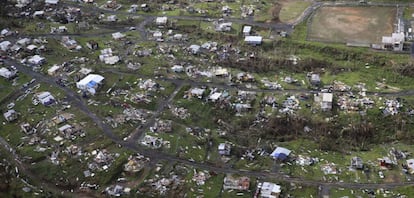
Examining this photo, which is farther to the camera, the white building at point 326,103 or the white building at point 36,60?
the white building at point 36,60

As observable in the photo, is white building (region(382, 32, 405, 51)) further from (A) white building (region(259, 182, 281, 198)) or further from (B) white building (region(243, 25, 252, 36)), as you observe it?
(A) white building (region(259, 182, 281, 198))

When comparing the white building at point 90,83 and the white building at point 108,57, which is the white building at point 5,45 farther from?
the white building at point 90,83

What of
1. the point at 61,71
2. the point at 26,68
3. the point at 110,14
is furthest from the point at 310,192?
the point at 110,14

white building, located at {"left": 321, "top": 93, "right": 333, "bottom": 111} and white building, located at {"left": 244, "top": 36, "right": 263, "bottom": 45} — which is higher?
white building, located at {"left": 244, "top": 36, "right": 263, "bottom": 45}

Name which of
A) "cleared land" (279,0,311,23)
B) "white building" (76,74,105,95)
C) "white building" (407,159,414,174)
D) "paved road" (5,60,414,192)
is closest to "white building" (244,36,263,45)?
"cleared land" (279,0,311,23)

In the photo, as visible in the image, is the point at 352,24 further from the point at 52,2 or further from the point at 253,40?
the point at 52,2

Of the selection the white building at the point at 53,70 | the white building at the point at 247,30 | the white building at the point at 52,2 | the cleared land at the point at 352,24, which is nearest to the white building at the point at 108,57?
the white building at the point at 53,70
